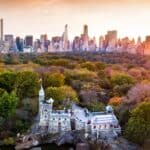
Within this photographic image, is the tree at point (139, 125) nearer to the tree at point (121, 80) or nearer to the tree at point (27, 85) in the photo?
the tree at point (27, 85)

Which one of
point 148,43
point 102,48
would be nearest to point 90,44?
point 102,48

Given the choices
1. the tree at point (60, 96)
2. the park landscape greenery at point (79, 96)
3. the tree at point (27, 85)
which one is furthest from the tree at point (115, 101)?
the tree at point (27, 85)

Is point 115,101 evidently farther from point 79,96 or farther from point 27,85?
point 27,85

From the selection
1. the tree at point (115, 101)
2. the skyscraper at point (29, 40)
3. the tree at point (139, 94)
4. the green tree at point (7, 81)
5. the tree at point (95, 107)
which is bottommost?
the tree at point (95, 107)

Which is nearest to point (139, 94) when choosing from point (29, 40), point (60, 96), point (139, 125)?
point (139, 125)

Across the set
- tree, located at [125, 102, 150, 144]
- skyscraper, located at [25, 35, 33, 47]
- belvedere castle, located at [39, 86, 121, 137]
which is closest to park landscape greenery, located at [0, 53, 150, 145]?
tree, located at [125, 102, 150, 144]

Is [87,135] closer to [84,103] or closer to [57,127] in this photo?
[57,127]
